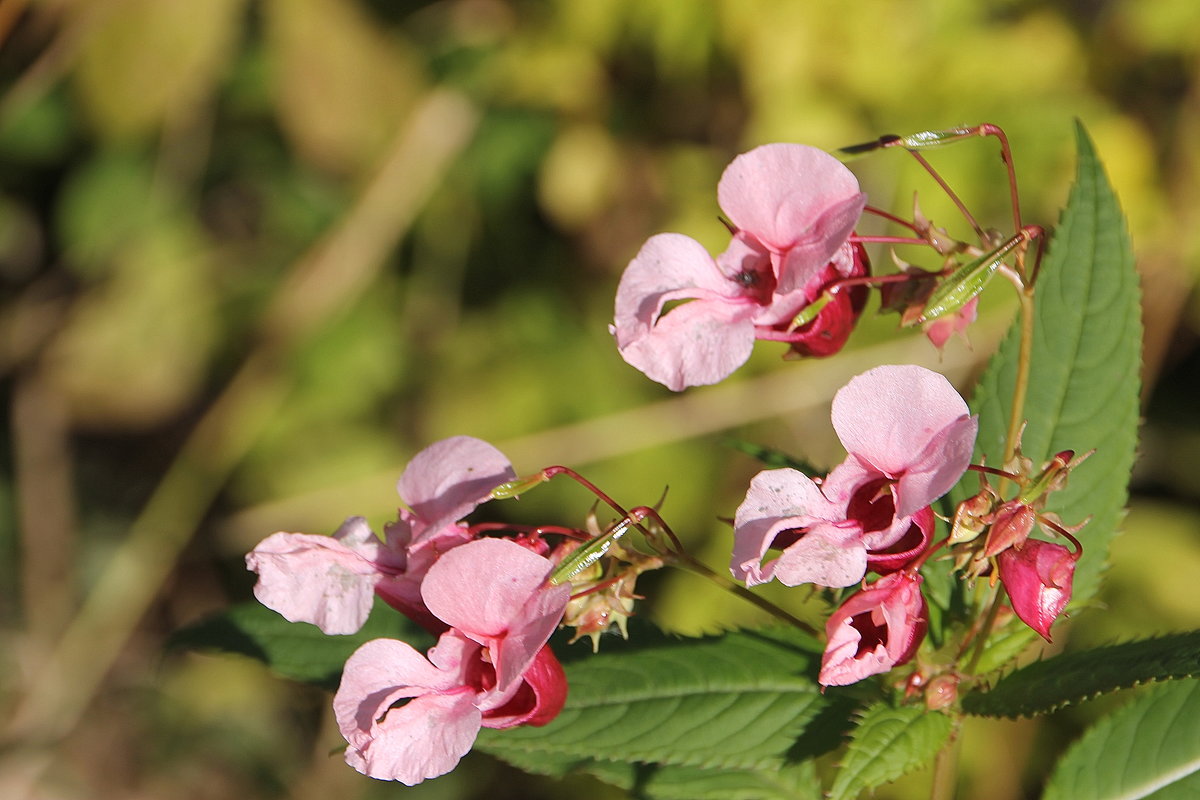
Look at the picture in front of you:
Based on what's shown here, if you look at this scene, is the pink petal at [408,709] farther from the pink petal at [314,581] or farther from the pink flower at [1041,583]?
the pink flower at [1041,583]

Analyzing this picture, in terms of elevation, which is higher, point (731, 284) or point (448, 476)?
point (731, 284)

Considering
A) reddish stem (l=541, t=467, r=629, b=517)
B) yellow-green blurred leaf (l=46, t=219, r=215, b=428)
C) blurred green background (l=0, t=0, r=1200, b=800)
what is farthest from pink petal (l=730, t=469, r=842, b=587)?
yellow-green blurred leaf (l=46, t=219, r=215, b=428)

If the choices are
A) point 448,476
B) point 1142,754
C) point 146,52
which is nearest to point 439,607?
point 448,476

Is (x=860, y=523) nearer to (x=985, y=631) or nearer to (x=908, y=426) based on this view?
(x=908, y=426)

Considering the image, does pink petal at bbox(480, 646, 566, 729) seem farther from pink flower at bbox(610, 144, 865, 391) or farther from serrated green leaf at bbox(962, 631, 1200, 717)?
serrated green leaf at bbox(962, 631, 1200, 717)

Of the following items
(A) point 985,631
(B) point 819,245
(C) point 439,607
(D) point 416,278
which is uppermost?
(B) point 819,245

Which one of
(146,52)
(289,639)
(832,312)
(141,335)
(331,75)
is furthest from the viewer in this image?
(141,335)

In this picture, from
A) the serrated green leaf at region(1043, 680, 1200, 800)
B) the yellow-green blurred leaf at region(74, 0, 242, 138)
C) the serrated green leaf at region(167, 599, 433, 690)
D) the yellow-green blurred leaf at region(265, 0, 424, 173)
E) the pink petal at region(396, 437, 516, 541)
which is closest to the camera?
the pink petal at region(396, 437, 516, 541)
